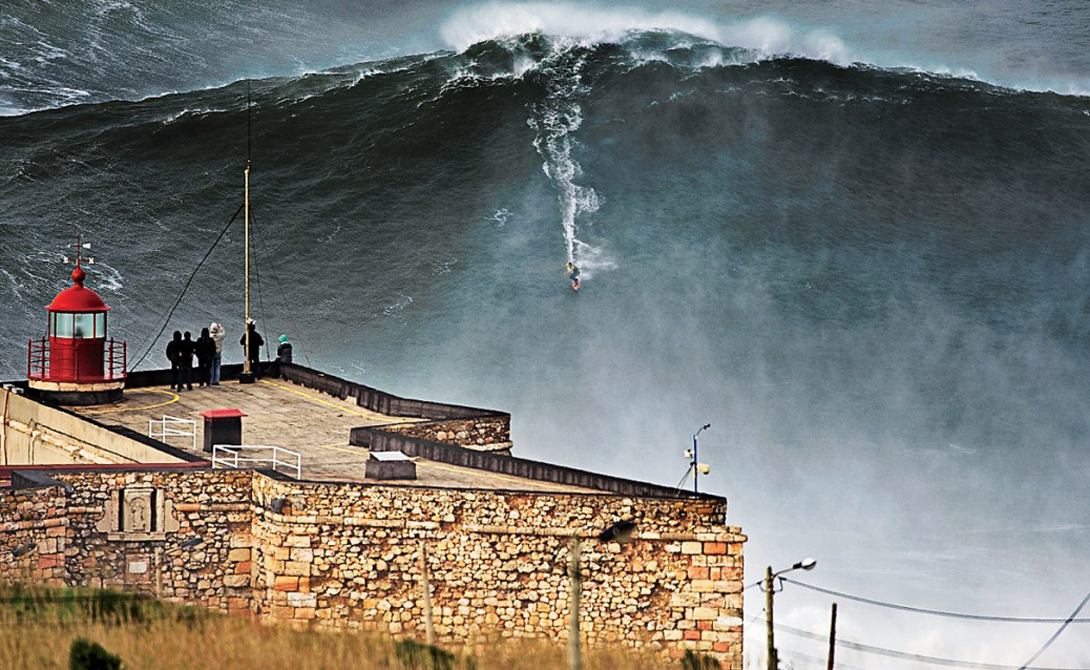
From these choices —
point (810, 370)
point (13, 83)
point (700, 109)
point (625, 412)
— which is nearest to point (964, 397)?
point (810, 370)

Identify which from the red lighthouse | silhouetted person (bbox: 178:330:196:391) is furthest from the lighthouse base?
silhouetted person (bbox: 178:330:196:391)

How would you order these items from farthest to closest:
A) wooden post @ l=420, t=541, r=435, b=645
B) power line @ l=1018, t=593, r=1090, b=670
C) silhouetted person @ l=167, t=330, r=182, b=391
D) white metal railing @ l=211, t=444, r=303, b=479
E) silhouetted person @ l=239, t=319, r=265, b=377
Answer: power line @ l=1018, t=593, r=1090, b=670
silhouetted person @ l=239, t=319, r=265, b=377
silhouetted person @ l=167, t=330, r=182, b=391
white metal railing @ l=211, t=444, r=303, b=479
wooden post @ l=420, t=541, r=435, b=645

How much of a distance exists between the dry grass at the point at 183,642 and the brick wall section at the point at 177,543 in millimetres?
3614

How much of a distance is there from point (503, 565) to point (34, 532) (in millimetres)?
7997

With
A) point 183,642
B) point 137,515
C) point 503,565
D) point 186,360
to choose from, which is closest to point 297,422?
point 186,360

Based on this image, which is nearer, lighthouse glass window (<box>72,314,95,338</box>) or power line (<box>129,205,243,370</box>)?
lighthouse glass window (<box>72,314,95,338</box>)

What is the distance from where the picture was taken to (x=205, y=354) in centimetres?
4728

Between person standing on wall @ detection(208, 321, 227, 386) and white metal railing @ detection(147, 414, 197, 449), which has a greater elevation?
person standing on wall @ detection(208, 321, 227, 386)

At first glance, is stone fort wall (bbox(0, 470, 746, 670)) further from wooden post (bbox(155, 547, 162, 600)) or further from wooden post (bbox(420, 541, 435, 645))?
wooden post (bbox(420, 541, 435, 645))

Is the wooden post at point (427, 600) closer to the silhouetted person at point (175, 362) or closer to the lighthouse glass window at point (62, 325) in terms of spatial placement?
the lighthouse glass window at point (62, 325)

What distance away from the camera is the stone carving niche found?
34.4 meters

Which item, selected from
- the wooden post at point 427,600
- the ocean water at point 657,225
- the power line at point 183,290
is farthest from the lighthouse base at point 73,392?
the power line at point 183,290

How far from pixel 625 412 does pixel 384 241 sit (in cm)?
1775

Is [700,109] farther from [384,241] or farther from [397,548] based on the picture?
[397,548]
